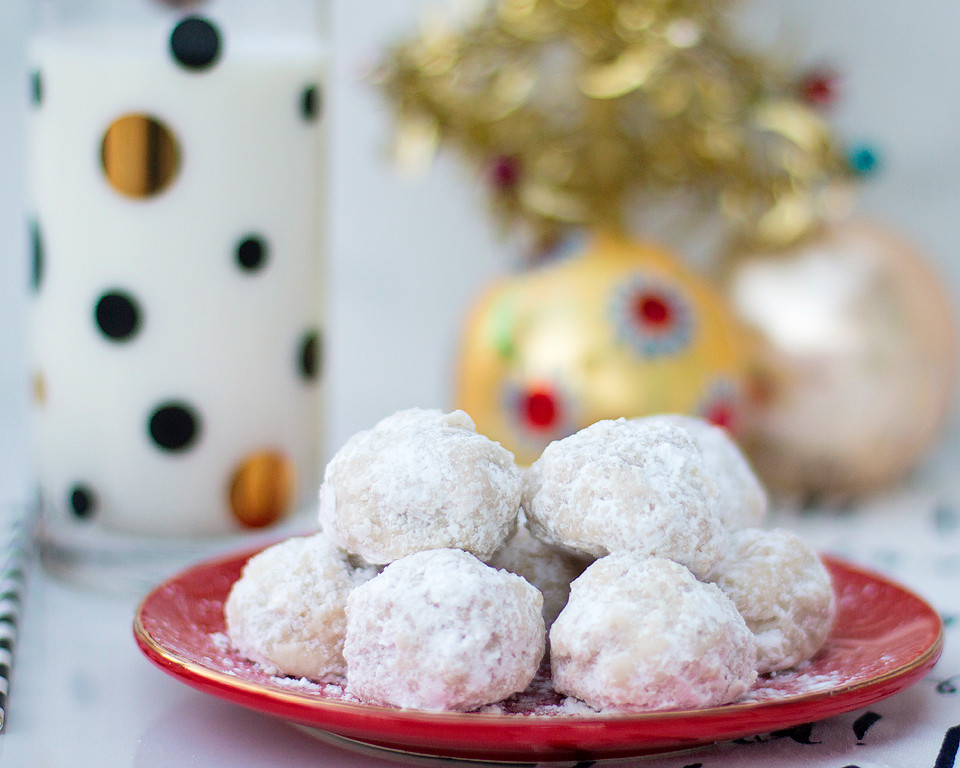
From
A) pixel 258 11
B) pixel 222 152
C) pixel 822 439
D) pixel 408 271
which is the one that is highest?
pixel 258 11

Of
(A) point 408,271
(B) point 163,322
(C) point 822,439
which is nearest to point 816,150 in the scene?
(C) point 822,439

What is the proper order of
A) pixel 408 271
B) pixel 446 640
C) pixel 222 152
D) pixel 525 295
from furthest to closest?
pixel 408 271 < pixel 525 295 < pixel 222 152 < pixel 446 640

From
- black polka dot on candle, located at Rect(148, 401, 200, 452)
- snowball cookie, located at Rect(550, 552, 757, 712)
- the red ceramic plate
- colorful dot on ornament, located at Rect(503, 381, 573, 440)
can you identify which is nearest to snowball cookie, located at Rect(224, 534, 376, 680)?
the red ceramic plate

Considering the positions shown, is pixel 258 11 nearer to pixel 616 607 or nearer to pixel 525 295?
pixel 525 295

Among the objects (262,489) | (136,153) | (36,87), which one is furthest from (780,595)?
(36,87)

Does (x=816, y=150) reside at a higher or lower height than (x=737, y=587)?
higher

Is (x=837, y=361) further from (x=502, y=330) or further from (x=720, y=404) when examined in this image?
(x=502, y=330)
